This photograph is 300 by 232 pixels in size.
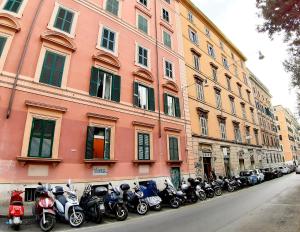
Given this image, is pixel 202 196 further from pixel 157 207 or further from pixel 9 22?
pixel 9 22

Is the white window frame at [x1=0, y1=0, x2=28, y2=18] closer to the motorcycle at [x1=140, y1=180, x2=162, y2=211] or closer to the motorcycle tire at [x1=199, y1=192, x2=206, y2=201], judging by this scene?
the motorcycle at [x1=140, y1=180, x2=162, y2=211]

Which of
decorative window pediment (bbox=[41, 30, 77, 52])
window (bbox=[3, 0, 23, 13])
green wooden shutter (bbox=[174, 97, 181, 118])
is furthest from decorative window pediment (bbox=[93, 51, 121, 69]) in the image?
green wooden shutter (bbox=[174, 97, 181, 118])


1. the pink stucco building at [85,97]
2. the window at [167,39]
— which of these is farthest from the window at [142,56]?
the window at [167,39]

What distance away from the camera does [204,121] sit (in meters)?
20.7

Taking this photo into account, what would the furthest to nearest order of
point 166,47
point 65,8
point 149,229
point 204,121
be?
point 204,121
point 166,47
point 65,8
point 149,229

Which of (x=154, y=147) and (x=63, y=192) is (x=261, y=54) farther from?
(x=63, y=192)

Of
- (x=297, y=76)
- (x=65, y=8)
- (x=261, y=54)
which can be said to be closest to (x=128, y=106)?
(x=65, y=8)

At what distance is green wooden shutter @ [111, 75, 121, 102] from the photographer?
13.3m

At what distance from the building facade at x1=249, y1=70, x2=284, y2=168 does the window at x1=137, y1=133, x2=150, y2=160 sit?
2601 cm

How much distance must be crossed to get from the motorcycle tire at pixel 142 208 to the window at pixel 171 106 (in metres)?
8.11

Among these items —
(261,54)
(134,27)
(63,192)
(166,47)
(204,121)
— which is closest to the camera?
(63,192)

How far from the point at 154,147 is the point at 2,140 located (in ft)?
27.9

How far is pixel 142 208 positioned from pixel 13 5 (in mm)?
11220

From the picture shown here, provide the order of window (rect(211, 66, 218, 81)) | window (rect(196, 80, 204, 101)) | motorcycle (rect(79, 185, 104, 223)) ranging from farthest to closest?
window (rect(211, 66, 218, 81)) < window (rect(196, 80, 204, 101)) < motorcycle (rect(79, 185, 104, 223))
